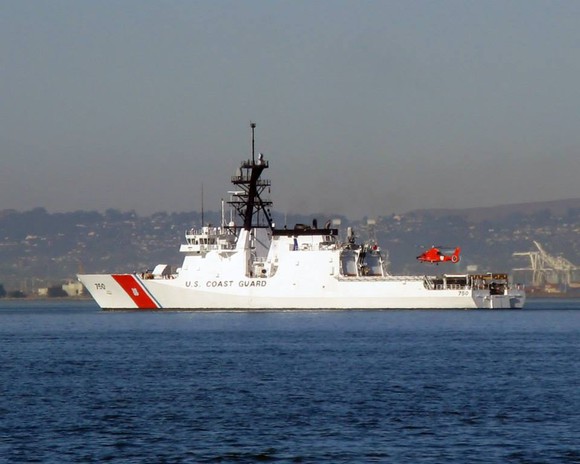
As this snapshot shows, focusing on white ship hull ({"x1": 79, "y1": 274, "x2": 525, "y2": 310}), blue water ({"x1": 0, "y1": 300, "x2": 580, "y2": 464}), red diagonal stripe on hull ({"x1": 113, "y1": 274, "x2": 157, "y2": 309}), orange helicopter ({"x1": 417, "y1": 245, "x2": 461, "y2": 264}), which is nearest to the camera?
blue water ({"x1": 0, "y1": 300, "x2": 580, "y2": 464})

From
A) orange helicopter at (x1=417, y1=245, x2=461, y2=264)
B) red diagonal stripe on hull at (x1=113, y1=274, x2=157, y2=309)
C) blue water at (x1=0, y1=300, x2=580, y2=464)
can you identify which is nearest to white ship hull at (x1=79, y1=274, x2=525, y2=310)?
red diagonal stripe on hull at (x1=113, y1=274, x2=157, y2=309)

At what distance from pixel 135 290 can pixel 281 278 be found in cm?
1237

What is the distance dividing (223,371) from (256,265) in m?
46.0

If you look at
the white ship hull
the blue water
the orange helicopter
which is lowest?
the blue water

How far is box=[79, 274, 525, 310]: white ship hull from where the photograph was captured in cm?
8781

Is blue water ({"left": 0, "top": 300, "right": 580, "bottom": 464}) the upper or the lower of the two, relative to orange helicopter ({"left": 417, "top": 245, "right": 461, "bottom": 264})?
lower

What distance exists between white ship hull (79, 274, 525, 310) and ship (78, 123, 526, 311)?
0.07 m

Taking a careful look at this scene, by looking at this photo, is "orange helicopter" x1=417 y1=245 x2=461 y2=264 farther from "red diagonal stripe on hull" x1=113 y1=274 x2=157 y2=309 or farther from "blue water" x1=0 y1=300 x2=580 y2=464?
"blue water" x1=0 y1=300 x2=580 y2=464

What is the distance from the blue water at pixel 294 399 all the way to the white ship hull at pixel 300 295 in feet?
70.5

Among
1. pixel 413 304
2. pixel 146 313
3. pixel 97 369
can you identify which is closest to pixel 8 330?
pixel 146 313

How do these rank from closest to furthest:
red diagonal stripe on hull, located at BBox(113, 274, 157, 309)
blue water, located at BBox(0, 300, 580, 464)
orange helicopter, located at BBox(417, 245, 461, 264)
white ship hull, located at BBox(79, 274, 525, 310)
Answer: blue water, located at BBox(0, 300, 580, 464)
white ship hull, located at BBox(79, 274, 525, 310)
red diagonal stripe on hull, located at BBox(113, 274, 157, 309)
orange helicopter, located at BBox(417, 245, 461, 264)

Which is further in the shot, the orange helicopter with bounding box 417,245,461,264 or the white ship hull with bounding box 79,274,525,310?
the orange helicopter with bounding box 417,245,461,264

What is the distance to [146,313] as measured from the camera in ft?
326

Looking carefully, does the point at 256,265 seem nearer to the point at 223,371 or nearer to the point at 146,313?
the point at 146,313
